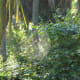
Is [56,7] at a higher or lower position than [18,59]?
higher

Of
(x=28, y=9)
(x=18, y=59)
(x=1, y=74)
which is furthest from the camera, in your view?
(x=28, y=9)

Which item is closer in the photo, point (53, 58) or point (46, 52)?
point (53, 58)

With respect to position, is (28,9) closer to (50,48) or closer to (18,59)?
(18,59)

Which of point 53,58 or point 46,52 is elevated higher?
point 46,52

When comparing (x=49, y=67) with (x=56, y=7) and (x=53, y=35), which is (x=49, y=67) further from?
(x=56, y=7)

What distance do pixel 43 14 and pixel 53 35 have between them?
3.10m

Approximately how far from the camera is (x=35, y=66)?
3684 millimetres

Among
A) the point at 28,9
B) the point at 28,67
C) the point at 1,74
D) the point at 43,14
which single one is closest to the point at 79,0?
the point at 28,67

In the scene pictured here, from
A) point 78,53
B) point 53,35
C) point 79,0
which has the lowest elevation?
point 78,53

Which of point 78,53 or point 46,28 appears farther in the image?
point 46,28

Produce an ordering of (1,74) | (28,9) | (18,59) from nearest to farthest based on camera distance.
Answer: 1. (1,74)
2. (18,59)
3. (28,9)

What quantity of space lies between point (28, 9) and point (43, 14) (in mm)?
628

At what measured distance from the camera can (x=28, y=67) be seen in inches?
147

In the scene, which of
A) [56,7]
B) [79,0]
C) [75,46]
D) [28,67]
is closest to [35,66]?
[28,67]
